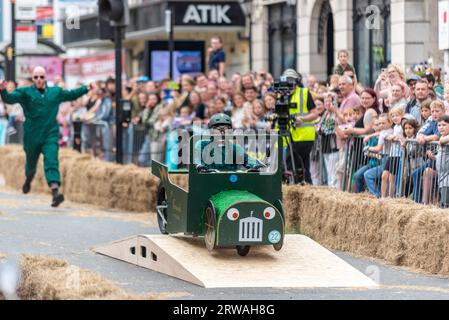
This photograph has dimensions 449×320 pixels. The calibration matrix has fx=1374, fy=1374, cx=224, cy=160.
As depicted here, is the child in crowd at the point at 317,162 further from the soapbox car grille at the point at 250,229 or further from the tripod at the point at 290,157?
the soapbox car grille at the point at 250,229

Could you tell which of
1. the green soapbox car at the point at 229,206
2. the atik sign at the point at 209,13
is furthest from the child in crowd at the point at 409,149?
the atik sign at the point at 209,13

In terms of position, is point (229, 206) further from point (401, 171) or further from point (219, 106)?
point (219, 106)

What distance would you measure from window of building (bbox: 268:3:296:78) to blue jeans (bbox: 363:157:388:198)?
1551 cm

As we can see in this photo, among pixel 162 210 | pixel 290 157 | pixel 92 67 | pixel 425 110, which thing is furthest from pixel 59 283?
pixel 92 67

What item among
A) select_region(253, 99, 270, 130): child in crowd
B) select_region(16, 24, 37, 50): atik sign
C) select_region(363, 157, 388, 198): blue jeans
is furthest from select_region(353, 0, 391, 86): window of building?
select_region(16, 24, 37, 50): atik sign

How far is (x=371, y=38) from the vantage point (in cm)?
2675

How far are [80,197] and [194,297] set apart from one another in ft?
38.0

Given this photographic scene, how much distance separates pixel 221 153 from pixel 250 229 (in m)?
1.37

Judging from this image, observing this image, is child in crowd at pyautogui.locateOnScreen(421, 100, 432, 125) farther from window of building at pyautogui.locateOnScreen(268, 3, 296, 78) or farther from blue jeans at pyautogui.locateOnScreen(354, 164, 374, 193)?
window of building at pyautogui.locateOnScreen(268, 3, 296, 78)

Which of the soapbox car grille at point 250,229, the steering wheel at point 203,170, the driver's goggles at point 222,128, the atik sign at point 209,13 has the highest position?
the atik sign at point 209,13

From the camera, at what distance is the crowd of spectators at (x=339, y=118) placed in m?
15.4

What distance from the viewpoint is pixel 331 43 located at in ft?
99.5

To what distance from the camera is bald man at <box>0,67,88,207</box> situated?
67.6ft
